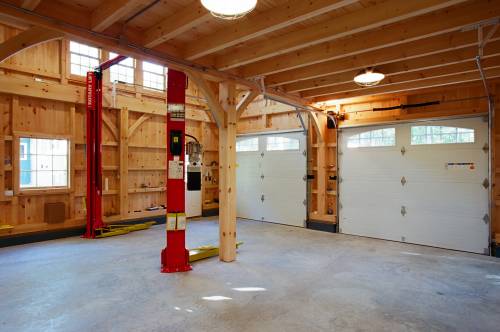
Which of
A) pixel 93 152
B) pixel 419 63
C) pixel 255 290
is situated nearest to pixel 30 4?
pixel 255 290

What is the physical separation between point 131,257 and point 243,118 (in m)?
4.89

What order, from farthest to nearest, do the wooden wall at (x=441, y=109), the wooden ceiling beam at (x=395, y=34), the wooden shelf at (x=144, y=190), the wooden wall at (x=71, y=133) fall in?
1. the wooden shelf at (x=144, y=190)
2. the wooden wall at (x=71, y=133)
3. the wooden wall at (x=441, y=109)
4. the wooden ceiling beam at (x=395, y=34)

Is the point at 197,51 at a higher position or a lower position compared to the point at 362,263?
higher

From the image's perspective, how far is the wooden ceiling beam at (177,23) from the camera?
2.79 m

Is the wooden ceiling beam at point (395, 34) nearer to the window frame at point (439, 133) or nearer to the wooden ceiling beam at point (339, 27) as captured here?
the wooden ceiling beam at point (339, 27)

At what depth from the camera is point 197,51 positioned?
12.0ft

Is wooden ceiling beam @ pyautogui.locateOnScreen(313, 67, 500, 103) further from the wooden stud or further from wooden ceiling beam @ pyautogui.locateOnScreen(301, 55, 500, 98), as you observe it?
the wooden stud

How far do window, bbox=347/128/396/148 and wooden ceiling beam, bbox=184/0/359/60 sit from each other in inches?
153

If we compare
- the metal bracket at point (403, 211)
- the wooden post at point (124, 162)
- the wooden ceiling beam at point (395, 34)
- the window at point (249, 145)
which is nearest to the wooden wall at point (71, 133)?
the wooden post at point (124, 162)

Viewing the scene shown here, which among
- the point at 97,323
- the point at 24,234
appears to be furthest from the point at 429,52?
the point at 24,234

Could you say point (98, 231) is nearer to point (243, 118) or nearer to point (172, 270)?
point (172, 270)

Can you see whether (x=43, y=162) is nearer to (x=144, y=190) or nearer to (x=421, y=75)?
(x=144, y=190)

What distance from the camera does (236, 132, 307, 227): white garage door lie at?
23.3 ft

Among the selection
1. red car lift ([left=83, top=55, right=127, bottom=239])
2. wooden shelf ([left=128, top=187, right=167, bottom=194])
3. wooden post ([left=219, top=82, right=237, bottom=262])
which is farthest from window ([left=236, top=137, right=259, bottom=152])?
red car lift ([left=83, top=55, right=127, bottom=239])
